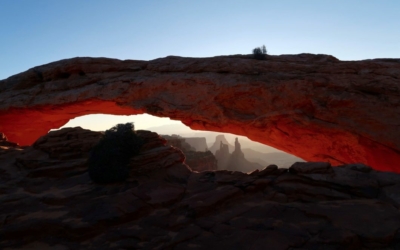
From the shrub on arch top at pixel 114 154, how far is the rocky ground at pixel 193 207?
0.41 metres

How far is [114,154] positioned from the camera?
1275 cm

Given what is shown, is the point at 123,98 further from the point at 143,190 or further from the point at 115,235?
the point at 115,235

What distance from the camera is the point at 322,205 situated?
9758 millimetres

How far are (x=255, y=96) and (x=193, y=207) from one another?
989 cm

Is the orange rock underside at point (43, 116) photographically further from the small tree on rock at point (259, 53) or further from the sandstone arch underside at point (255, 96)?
the small tree on rock at point (259, 53)

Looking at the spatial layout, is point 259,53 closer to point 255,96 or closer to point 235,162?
point 255,96

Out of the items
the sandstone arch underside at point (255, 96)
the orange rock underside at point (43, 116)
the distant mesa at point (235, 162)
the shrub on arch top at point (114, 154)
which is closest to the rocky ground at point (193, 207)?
the shrub on arch top at point (114, 154)

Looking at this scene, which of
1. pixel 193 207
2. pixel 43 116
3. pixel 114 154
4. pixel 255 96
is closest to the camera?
pixel 193 207

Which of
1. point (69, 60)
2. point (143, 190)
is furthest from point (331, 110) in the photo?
point (69, 60)

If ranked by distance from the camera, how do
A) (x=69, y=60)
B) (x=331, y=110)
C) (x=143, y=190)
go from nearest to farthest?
1. (x=143, y=190)
2. (x=331, y=110)
3. (x=69, y=60)

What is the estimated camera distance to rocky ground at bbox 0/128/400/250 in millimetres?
8289

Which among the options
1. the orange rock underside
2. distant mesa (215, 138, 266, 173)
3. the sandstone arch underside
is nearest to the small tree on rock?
the sandstone arch underside

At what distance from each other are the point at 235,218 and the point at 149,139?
706 centimetres

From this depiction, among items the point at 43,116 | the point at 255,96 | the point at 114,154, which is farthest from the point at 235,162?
the point at 114,154
